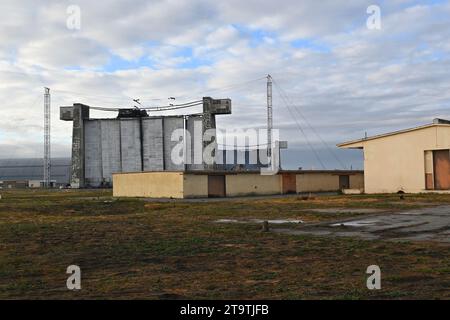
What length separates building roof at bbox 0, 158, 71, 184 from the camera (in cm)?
11775

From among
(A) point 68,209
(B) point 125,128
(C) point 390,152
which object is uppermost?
(B) point 125,128

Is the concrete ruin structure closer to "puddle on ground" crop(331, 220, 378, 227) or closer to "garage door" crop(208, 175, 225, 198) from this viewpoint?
"garage door" crop(208, 175, 225, 198)

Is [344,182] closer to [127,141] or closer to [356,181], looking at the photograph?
[356,181]

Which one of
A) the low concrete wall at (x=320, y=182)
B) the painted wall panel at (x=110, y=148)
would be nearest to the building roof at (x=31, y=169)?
the painted wall panel at (x=110, y=148)

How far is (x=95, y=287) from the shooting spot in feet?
28.2

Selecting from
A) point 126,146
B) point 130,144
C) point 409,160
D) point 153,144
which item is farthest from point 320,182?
point 126,146

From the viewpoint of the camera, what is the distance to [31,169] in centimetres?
12550

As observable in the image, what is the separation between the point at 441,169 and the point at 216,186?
19496mm

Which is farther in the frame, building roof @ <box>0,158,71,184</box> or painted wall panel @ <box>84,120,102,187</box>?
building roof @ <box>0,158,71,184</box>

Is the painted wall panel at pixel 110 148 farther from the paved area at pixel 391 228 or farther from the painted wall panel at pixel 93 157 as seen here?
the paved area at pixel 391 228

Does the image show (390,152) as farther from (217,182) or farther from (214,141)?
(214,141)

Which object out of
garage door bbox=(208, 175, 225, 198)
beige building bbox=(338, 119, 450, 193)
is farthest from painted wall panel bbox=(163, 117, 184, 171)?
beige building bbox=(338, 119, 450, 193)

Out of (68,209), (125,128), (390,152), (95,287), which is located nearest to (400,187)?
(390,152)

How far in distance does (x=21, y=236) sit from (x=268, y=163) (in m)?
69.8
